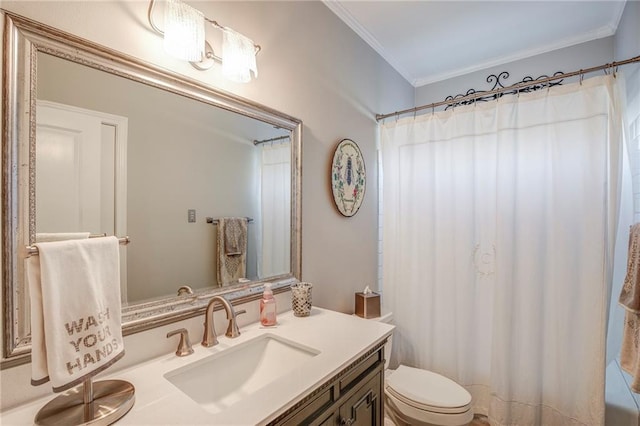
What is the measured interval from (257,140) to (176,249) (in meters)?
0.64

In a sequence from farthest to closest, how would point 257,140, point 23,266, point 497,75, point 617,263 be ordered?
1. point 497,75
2. point 617,263
3. point 257,140
4. point 23,266

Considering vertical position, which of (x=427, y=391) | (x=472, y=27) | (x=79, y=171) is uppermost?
(x=472, y=27)

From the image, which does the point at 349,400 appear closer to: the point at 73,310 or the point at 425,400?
the point at 425,400

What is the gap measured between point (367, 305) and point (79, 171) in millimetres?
1672

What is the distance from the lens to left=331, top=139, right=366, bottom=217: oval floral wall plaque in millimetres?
2002

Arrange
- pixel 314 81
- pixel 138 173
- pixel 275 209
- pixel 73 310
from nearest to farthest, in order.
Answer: pixel 73 310 → pixel 138 173 → pixel 275 209 → pixel 314 81

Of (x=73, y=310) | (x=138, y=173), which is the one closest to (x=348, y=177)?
(x=138, y=173)

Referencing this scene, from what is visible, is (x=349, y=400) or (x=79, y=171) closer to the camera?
(x=79, y=171)

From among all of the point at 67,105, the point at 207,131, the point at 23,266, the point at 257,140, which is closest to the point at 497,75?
the point at 257,140

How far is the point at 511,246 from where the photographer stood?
6.27 feet

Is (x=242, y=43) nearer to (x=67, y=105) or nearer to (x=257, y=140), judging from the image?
(x=257, y=140)

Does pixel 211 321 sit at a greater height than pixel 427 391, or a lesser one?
greater

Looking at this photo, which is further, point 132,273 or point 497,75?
point 497,75

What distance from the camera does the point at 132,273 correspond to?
1055 millimetres
